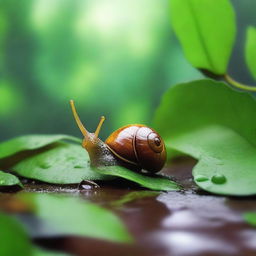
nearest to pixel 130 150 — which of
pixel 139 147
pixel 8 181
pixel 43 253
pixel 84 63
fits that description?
pixel 139 147

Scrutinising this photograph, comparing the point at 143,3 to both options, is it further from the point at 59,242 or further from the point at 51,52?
the point at 59,242

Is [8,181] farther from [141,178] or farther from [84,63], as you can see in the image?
[84,63]

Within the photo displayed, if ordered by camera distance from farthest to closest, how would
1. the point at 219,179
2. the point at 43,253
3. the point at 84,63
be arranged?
the point at 84,63 → the point at 219,179 → the point at 43,253

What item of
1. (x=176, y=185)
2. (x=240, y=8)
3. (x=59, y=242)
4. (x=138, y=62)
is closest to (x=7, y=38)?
(x=138, y=62)

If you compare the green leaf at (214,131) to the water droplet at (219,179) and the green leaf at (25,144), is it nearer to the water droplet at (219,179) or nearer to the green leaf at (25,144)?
the water droplet at (219,179)

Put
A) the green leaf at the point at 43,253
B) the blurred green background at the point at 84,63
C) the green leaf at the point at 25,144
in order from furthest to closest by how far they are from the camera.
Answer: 1. the blurred green background at the point at 84,63
2. the green leaf at the point at 25,144
3. the green leaf at the point at 43,253

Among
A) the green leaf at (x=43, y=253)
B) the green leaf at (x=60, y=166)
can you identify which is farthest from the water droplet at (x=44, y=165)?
the green leaf at (x=43, y=253)
